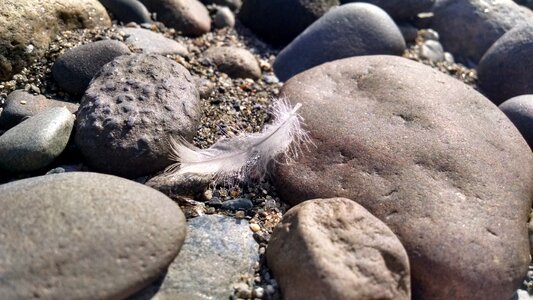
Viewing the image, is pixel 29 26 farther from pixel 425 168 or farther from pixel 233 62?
pixel 425 168

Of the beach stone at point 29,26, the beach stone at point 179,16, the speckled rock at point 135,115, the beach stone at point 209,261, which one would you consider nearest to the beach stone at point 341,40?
the beach stone at point 179,16

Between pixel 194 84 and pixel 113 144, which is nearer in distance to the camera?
pixel 113 144

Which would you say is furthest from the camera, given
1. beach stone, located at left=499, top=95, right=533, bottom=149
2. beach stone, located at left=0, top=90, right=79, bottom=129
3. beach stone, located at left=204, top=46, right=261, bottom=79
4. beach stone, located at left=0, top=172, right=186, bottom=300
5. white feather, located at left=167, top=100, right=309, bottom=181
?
beach stone, located at left=204, top=46, right=261, bottom=79

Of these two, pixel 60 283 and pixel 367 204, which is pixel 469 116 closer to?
pixel 367 204

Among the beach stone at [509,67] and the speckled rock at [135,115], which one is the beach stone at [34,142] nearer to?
the speckled rock at [135,115]

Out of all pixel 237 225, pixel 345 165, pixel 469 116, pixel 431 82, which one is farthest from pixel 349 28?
pixel 237 225

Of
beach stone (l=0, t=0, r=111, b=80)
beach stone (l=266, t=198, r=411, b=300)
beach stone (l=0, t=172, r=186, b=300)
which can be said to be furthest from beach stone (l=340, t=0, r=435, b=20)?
beach stone (l=0, t=172, r=186, b=300)

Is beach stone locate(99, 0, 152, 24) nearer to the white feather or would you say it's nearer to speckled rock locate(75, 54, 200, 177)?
speckled rock locate(75, 54, 200, 177)
